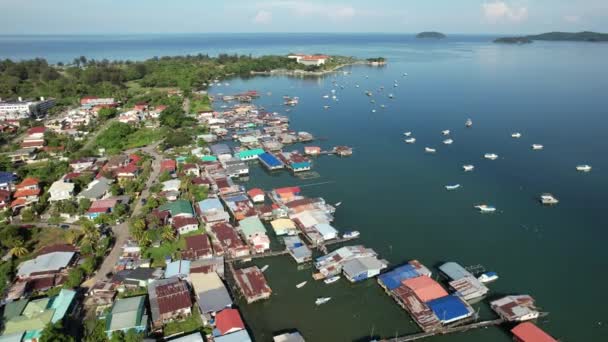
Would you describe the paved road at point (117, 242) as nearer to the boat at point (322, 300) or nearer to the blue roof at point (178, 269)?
the blue roof at point (178, 269)

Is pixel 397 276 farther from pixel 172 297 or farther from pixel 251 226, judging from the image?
pixel 172 297

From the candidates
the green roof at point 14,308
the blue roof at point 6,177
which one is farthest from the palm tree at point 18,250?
the blue roof at point 6,177

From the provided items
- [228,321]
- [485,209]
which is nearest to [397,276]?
[228,321]

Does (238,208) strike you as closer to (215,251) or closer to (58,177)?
(215,251)

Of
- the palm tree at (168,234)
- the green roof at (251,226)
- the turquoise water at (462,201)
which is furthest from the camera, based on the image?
the green roof at (251,226)

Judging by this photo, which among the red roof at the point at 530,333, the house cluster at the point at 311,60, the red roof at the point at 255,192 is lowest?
the red roof at the point at 530,333
